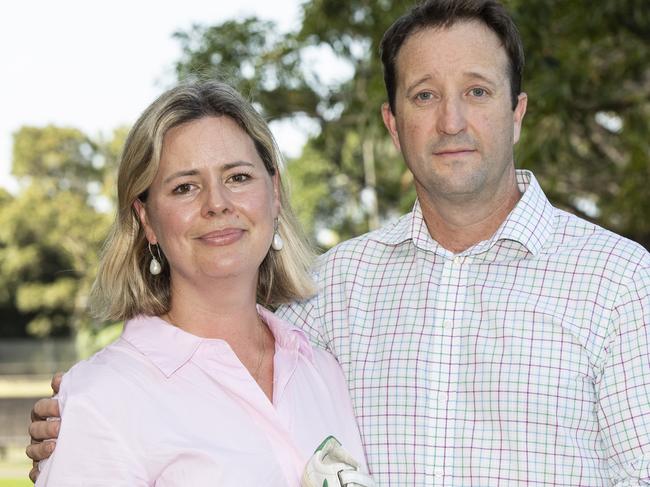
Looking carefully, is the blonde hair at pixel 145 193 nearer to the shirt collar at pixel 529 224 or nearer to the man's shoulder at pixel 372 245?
the man's shoulder at pixel 372 245

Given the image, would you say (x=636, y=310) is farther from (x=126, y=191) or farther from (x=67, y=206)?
(x=67, y=206)

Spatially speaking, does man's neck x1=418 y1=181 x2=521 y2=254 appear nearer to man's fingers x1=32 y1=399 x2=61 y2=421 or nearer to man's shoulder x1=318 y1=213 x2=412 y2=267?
man's shoulder x1=318 y1=213 x2=412 y2=267

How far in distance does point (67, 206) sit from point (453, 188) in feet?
162

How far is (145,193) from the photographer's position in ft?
9.47

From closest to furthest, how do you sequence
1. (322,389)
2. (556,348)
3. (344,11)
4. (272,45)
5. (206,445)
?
(206,445) → (556,348) → (322,389) → (344,11) → (272,45)

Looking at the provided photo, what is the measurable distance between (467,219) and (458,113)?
316mm

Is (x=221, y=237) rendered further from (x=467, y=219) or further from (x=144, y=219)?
(x=467, y=219)

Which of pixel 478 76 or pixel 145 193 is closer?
pixel 145 193

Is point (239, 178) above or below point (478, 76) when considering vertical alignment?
below

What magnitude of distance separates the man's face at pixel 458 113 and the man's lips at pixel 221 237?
614mm

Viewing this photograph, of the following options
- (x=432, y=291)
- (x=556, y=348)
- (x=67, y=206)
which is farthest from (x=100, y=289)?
(x=67, y=206)

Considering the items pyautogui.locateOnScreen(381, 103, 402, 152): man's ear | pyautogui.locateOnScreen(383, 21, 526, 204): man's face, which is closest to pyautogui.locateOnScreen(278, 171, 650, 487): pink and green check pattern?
pyautogui.locateOnScreen(383, 21, 526, 204): man's face

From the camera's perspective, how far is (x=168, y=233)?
2.84m

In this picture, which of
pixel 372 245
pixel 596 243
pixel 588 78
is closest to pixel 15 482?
pixel 588 78
